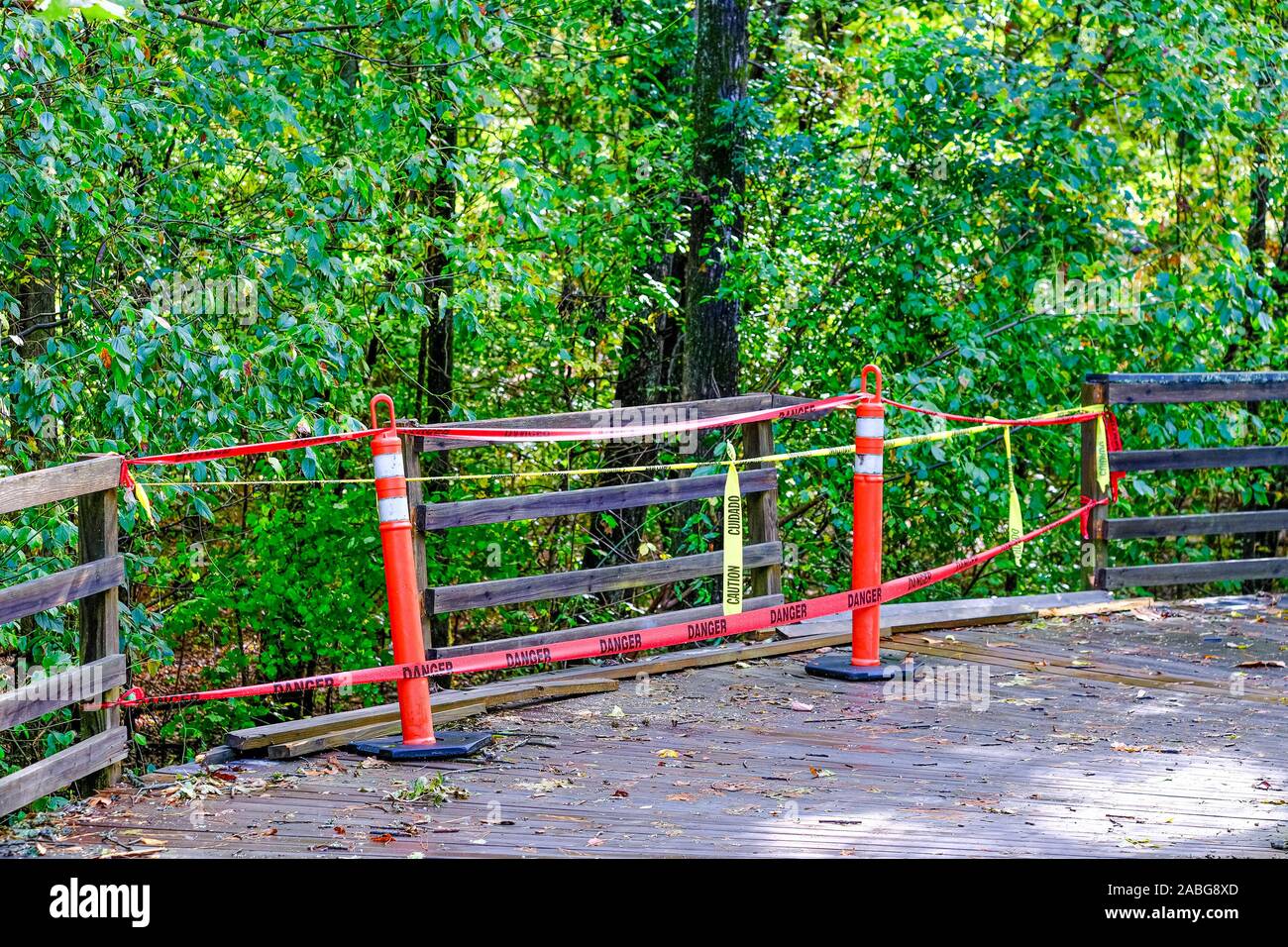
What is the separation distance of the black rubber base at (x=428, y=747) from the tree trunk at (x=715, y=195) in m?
5.79

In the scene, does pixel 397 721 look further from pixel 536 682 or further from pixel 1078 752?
pixel 1078 752

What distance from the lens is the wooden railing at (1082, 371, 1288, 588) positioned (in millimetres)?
9703

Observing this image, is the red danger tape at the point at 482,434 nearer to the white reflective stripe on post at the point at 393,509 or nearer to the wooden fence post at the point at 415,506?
the wooden fence post at the point at 415,506

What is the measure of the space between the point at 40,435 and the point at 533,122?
6.80 m

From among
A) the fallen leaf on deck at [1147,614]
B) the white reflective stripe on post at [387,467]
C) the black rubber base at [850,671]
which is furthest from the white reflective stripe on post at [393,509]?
the fallen leaf on deck at [1147,614]

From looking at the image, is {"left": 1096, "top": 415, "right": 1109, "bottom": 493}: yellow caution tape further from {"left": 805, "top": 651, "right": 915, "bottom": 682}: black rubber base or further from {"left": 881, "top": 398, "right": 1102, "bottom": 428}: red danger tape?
{"left": 805, "top": 651, "right": 915, "bottom": 682}: black rubber base

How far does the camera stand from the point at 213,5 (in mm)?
8875

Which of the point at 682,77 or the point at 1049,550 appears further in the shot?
the point at 1049,550

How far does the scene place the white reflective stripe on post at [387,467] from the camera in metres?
6.02

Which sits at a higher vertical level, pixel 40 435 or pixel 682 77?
pixel 682 77

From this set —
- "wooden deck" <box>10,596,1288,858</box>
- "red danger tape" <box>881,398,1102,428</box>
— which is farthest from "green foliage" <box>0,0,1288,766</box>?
"wooden deck" <box>10,596,1288,858</box>

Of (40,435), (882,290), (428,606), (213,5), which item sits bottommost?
(428,606)

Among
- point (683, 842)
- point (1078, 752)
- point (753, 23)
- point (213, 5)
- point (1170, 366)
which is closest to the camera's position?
point (683, 842)
